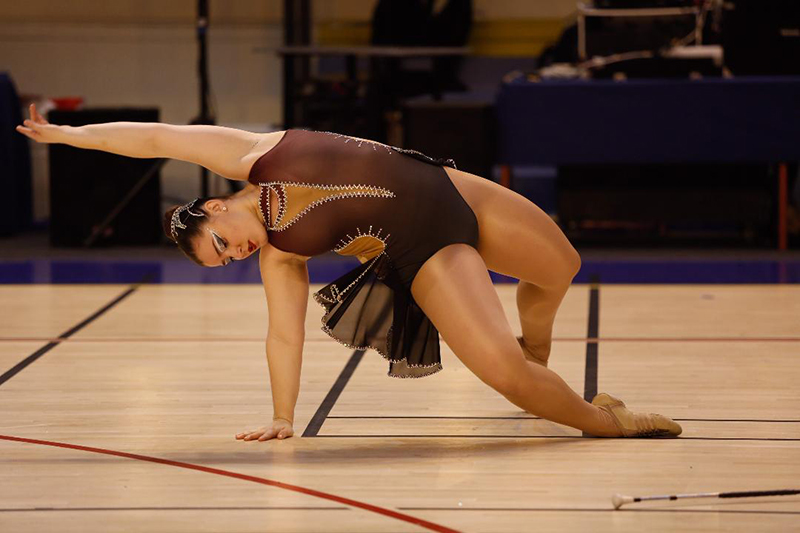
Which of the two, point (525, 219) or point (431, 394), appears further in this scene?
point (431, 394)

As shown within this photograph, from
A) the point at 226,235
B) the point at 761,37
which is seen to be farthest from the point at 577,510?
the point at 761,37

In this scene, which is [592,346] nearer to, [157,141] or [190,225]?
[190,225]

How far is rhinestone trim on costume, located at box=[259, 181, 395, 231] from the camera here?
3281 millimetres

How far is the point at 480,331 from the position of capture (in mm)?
3203

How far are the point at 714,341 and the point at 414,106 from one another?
285cm

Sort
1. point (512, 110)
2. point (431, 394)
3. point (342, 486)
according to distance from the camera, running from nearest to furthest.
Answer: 1. point (342, 486)
2. point (431, 394)
3. point (512, 110)

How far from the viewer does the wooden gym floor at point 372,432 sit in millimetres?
2885

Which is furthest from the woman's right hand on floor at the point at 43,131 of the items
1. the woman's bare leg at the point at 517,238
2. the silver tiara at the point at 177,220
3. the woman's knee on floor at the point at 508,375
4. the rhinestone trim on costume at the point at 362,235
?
the woman's knee on floor at the point at 508,375

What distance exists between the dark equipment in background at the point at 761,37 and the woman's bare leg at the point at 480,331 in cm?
416

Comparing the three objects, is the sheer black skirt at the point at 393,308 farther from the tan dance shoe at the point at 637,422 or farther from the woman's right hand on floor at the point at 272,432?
the tan dance shoe at the point at 637,422

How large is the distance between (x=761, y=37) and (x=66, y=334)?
4100 mm

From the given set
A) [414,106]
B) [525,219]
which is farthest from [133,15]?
[525,219]

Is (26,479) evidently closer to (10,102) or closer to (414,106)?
(414,106)

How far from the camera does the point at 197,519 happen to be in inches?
112
